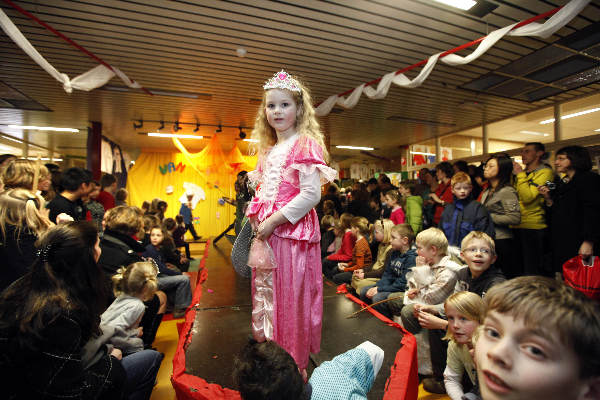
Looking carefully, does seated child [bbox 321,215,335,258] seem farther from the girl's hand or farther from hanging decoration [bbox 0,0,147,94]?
hanging decoration [bbox 0,0,147,94]

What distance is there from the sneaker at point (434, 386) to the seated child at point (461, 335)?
392 millimetres

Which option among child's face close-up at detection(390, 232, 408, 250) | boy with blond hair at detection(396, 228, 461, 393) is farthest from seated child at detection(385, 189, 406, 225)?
boy with blond hair at detection(396, 228, 461, 393)

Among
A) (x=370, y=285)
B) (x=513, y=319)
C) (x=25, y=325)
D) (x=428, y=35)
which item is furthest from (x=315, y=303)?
(x=428, y=35)

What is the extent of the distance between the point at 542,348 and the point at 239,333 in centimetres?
192

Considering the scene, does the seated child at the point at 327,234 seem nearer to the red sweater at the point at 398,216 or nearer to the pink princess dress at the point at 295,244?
the red sweater at the point at 398,216

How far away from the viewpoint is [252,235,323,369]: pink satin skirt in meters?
1.37

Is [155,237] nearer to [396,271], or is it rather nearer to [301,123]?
[396,271]

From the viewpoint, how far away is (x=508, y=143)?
7262 mm

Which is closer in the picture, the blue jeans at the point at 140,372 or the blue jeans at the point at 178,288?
the blue jeans at the point at 140,372

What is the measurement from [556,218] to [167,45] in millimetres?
4099

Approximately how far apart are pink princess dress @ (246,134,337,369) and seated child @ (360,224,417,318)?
150cm

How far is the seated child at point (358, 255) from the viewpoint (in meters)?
3.94

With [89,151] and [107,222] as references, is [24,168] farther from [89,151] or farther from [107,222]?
[89,151]

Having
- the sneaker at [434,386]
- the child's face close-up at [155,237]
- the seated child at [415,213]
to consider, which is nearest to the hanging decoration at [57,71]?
the child's face close-up at [155,237]
